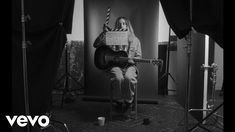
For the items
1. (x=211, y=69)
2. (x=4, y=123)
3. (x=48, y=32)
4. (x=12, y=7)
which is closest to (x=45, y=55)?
(x=48, y=32)

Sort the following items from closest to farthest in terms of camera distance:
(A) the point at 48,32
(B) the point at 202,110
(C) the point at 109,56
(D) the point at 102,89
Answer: (A) the point at 48,32, (B) the point at 202,110, (C) the point at 109,56, (D) the point at 102,89

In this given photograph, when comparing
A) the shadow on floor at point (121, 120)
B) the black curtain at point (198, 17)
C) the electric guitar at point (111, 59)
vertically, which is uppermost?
the black curtain at point (198, 17)

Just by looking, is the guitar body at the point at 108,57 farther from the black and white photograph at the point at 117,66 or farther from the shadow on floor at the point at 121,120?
the shadow on floor at the point at 121,120

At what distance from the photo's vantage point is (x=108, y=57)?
11.4 feet

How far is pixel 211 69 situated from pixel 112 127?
4.65 feet

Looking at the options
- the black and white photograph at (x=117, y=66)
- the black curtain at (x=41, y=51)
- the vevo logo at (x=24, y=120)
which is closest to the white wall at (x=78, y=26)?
the black and white photograph at (x=117, y=66)

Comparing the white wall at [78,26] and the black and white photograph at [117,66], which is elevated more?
the white wall at [78,26]

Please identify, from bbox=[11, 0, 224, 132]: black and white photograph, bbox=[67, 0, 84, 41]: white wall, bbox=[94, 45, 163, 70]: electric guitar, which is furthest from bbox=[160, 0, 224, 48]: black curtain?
bbox=[67, 0, 84, 41]: white wall

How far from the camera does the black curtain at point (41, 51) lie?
2.28 meters

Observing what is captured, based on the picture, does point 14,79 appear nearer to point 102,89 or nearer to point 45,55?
point 45,55

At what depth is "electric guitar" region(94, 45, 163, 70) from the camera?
3.44 metres

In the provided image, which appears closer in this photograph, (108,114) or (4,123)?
(4,123)

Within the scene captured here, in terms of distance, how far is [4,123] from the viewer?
2.02 m

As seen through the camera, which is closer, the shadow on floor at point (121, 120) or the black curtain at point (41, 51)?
the black curtain at point (41, 51)
